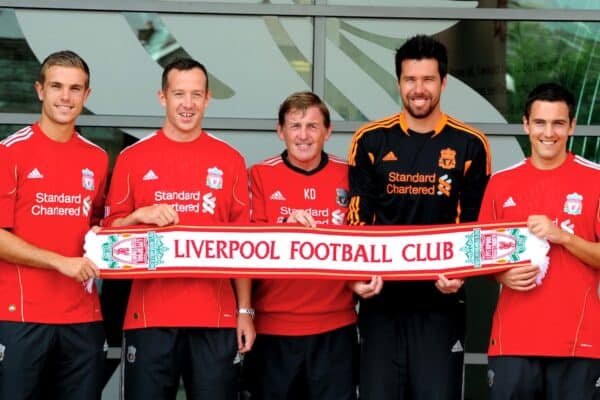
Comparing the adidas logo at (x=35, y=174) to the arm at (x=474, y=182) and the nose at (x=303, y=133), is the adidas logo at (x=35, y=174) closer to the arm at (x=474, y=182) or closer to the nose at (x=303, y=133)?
the nose at (x=303, y=133)

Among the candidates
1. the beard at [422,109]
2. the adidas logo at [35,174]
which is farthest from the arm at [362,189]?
the adidas logo at [35,174]

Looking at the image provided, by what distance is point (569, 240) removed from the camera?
4.34 meters

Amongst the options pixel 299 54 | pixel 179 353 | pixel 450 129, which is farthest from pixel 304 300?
pixel 299 54

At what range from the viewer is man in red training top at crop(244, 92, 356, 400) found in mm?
4793

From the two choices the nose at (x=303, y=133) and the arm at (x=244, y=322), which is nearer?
the arm at (x=244, y=322)

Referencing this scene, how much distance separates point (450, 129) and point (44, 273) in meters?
1.94

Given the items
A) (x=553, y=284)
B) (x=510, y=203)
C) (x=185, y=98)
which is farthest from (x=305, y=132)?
(x=553, y=284)

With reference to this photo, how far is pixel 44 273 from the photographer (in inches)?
180

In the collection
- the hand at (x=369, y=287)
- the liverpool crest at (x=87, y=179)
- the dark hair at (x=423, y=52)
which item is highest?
the dark hair at (x=423, y=52)

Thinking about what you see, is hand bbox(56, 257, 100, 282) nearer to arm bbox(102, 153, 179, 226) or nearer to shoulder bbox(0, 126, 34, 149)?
arm bbox(102, 153, 179, 226)

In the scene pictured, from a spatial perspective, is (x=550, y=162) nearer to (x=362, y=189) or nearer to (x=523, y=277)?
(x=523, y=277)

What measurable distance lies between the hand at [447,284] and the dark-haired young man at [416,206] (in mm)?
45

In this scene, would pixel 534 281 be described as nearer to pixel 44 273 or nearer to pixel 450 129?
pixel 450 129

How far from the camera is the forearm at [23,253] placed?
14.6 ft
